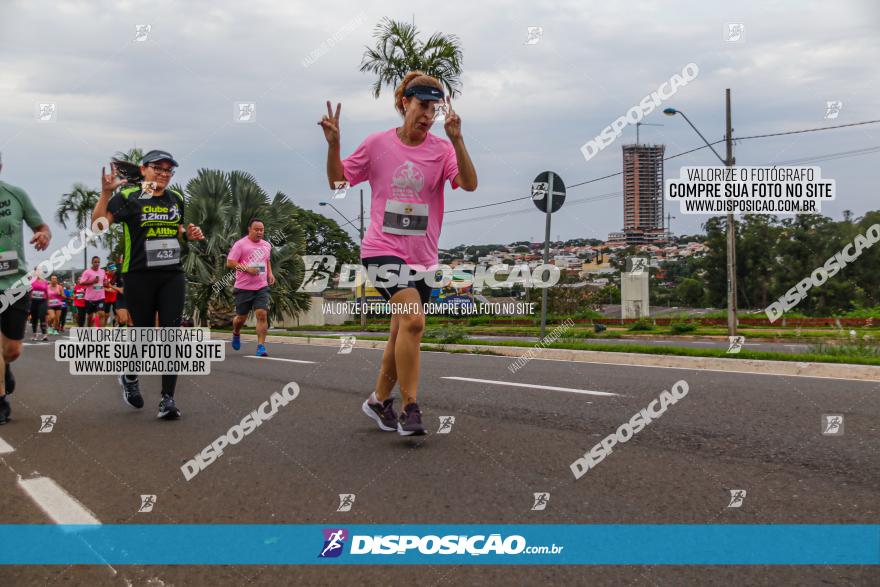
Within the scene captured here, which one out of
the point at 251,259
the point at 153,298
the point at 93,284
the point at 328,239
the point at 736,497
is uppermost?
the point at 328,239

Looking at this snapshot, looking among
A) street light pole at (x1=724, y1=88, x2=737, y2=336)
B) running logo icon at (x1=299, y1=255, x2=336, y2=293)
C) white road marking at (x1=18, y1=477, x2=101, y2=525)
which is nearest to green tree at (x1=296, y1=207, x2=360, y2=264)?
running logo icon at (x1=299, y1=255, x2=336, y2=293)

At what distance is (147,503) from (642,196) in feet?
165

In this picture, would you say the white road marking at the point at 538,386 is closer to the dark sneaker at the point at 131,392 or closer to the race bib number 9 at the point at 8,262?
the dark sneaker at the point at 131,392

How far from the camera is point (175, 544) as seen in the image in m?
2.72

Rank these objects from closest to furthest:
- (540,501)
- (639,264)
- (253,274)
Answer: (540,501), (253,274), (639,264)

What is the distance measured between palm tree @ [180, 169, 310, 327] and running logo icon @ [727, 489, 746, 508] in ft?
75.0

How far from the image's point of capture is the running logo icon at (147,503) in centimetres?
313

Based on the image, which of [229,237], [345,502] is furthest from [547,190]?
[229,237]

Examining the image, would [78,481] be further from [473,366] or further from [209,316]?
[209,316]

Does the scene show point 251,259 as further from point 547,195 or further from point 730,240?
point 730,240

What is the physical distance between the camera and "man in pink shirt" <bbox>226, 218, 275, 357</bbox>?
1144 centimetres

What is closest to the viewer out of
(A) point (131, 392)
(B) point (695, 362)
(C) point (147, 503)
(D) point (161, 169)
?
(C) point (147, 503)

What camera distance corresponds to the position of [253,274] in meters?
11.5

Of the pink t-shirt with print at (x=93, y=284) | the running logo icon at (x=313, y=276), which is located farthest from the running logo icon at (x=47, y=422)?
the running logo icon at (x=313, y=276)
